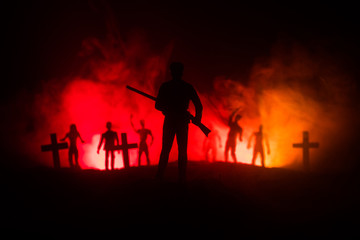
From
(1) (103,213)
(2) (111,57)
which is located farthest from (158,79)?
(1) (103,213)

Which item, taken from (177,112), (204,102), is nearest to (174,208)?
(177,112)

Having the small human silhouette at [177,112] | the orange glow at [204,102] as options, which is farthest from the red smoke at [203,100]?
the small human silhouette at [177,112]

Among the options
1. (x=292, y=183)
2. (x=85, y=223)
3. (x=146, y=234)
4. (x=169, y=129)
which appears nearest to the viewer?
(x=146, y=234)

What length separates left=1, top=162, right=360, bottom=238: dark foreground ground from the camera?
5.03 metres

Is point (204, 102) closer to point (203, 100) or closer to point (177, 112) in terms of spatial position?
point (203, 100)

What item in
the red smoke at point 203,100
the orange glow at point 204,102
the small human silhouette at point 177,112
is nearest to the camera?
the small human silhouette at point 177,112

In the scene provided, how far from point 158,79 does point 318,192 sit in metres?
17.9

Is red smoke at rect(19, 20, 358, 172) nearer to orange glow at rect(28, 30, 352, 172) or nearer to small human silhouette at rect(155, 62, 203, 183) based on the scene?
orange glow at rect(28, 30, 352, 172)

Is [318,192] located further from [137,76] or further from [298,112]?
[137,76]

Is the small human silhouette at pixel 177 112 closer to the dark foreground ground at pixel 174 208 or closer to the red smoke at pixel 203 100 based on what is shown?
the dark foreground ground at pixel 174 208

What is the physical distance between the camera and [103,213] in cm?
542

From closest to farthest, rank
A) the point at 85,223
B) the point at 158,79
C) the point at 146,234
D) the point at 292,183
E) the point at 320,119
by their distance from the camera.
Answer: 1. the point at 146,234
2. the point at 85,223
3. the point at 292,183
4. the point at 320,119
5. the point at 158,79

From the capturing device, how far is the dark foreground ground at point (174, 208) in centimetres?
503

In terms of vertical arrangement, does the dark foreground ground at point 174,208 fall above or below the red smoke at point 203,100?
below
